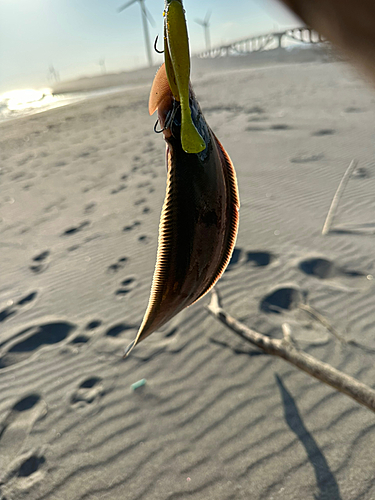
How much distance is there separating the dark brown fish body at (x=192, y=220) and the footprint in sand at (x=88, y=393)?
2511 mm

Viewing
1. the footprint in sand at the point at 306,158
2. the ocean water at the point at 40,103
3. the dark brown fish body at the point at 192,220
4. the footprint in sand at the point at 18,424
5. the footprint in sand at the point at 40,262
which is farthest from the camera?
the ocean water at the point at 40,103

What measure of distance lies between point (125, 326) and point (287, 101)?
14366 mm

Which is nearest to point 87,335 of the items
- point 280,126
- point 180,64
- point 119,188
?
point 180,64

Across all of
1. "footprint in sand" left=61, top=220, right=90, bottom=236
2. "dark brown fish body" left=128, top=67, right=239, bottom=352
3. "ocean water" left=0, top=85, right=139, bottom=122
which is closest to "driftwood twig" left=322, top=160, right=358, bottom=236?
"footprint in sand" left=61, top=220, right=90, bottom=236

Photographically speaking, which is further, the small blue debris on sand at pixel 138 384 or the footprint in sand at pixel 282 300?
the footprint in sand at pixel 282 300

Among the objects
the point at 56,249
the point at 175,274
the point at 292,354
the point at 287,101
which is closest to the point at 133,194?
the point at 56,249

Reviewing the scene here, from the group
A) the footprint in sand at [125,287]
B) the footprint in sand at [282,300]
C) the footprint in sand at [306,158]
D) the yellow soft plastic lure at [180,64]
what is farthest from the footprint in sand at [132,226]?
the yellow soft plastic lure at [180,64]

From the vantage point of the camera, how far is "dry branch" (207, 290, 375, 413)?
2307 mm

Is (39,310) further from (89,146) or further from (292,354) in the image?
(89,146)

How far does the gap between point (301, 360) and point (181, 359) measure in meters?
1.12

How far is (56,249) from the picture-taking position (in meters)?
5.57

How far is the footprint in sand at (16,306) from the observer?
4102mm

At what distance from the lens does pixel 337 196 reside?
621cm

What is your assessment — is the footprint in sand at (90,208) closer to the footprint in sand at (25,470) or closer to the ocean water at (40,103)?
the footprint in sand at (25,470)
